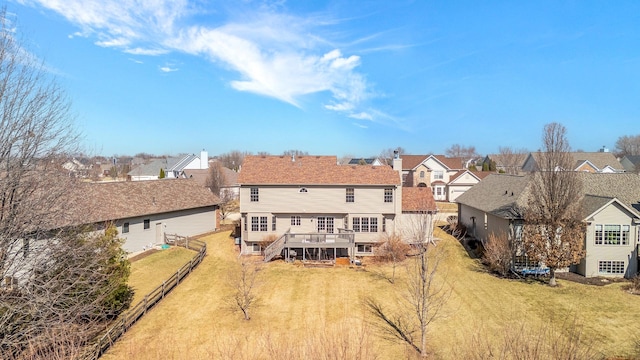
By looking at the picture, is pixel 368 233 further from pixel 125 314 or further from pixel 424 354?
pixel 125 314

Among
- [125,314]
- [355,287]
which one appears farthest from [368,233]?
[125,314]

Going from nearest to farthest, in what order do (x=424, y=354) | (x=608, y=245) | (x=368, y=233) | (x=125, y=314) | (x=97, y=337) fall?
(x=424, y=354) → (x=97, y=337) → (x=125, y=314) → (x=608, y=245) → (x=368, y=233)

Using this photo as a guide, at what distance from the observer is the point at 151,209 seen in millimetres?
33281

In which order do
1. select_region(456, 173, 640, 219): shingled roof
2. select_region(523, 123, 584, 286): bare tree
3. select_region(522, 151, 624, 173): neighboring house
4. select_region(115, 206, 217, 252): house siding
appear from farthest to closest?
1. select_region(522, 151, 624, 173): neighboring house
2. select_region(115, 206, 217, 252): house siding
3. select_region(456, 173, 640, 219): shingled roof
4. select_region(523, 123, 584, 286): bare tree

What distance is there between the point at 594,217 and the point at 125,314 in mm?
31066

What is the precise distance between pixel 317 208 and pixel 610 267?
22.5 meters

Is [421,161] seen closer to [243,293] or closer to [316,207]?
[316,207]

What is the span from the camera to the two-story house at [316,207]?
3189cm

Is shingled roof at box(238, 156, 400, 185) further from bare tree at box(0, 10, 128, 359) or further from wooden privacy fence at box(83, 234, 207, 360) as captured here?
bare tree at box(0, 10, 128, 359)

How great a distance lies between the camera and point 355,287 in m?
24.5

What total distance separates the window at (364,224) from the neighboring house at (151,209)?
53.9 ft

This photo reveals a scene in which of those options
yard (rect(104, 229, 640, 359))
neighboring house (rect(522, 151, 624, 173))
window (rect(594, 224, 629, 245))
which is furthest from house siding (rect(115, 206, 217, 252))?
neighboring house (rect(522, 151, 624, 173))

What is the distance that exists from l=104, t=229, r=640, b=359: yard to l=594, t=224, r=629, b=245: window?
375 cm

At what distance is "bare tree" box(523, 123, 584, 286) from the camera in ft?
79.2
